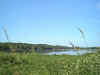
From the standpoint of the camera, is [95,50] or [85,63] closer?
[85,63]

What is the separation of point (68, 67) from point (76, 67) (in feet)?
0.36

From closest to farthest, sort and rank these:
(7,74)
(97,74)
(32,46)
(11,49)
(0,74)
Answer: (97,74) → (11,49) → (32,46) → (0,74) → (7,74)

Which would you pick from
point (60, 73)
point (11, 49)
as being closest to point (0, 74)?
point (11, 49)

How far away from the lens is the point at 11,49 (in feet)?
5.82

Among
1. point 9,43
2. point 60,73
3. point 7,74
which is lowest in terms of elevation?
point 7,74

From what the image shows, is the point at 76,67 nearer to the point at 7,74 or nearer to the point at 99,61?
the point at 99,61

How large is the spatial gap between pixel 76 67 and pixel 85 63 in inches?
10.5

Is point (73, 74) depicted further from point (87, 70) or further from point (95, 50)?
point (95, 50)

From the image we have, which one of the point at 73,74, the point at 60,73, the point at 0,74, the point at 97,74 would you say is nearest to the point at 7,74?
the point at 0,74

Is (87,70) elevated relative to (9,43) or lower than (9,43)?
lower

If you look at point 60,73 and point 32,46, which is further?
point 32,46

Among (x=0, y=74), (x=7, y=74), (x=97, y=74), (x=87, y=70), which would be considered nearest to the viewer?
(x=97, y=74)

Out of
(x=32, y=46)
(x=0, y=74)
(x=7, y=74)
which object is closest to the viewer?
(x=32, y=46)

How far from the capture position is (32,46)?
224cm
